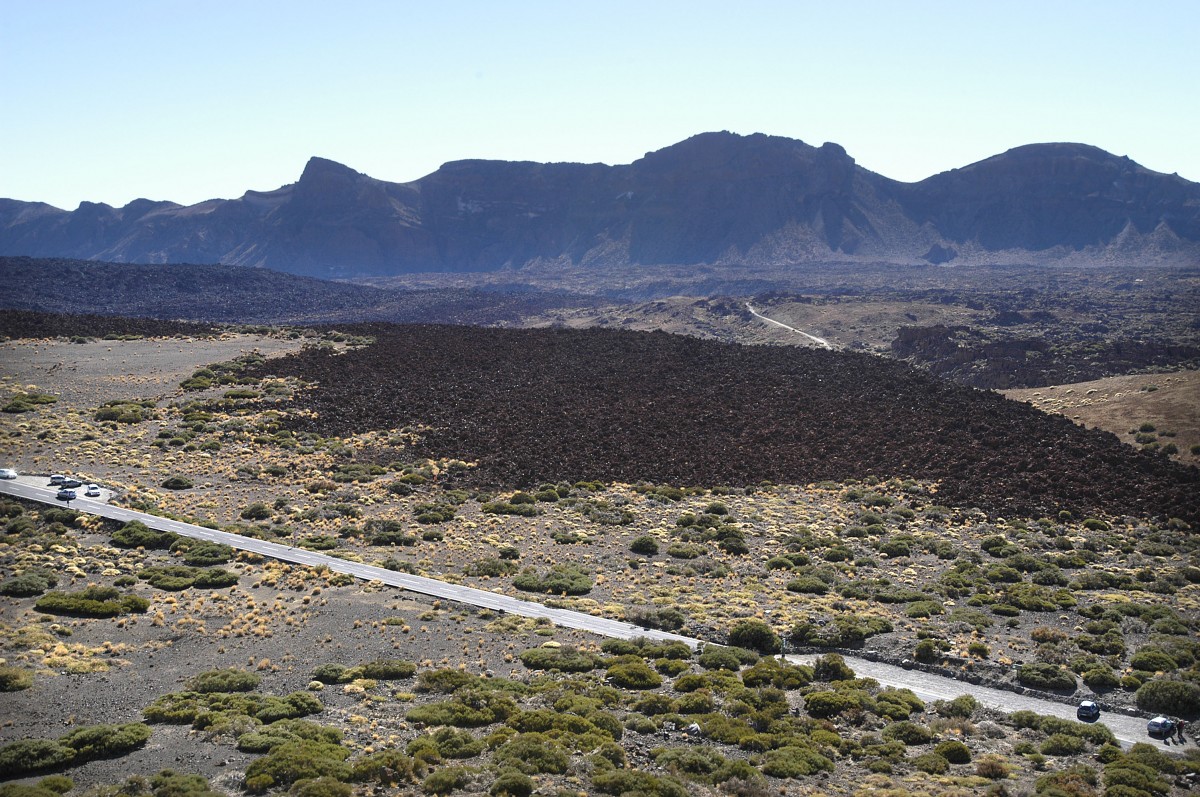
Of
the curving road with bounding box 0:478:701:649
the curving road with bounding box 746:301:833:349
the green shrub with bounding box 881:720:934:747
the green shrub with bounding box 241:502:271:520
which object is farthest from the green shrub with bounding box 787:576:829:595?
the curving road with bounding box 746:301:833:349

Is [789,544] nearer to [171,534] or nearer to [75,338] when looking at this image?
[171,534]

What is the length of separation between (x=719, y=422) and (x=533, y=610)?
3668 centimetres

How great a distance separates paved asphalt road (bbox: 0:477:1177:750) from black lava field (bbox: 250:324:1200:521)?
17.7 metres

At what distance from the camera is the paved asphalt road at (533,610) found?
27.2 metres

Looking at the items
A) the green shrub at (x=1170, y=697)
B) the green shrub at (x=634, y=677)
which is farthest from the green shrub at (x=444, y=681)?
the green shrub at (x=1170, y=697)

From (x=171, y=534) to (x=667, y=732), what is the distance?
27.5 meters

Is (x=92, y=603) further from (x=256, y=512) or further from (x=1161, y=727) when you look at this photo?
(x=1161, y=727)

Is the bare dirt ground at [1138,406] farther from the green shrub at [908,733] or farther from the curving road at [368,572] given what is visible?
the green shrub at [908,733]

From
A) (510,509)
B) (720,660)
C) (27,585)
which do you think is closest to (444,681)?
(720,660)

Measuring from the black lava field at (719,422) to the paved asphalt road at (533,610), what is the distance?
17688 millimetres

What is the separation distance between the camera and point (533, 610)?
34.9 m

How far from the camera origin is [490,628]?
106 feet

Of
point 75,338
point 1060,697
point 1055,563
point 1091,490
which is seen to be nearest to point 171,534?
point 1060,697

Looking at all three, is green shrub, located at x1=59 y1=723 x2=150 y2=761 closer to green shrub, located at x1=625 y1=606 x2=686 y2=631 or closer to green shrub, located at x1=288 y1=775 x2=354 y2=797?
green shrub, located at x1=288 y1=775 x2=354 y2=797
